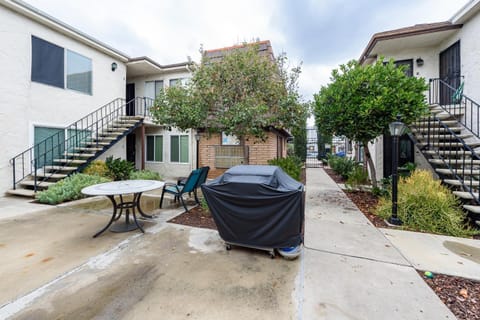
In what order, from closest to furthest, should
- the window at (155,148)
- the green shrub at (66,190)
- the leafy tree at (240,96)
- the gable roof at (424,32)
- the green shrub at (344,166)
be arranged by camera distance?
the leafy tree at (240,96) < the green shrub at (66,190) < the gable roof at (424,32) < the green shrub at (344,166) < the window at (155,148)

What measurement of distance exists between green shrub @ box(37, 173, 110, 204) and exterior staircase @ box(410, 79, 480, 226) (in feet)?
31.4

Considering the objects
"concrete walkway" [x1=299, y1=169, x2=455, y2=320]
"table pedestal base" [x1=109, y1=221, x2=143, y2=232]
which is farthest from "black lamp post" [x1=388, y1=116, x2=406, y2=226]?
"table pedestal base" [x1=109, y1=221, x2=143, y2=232]

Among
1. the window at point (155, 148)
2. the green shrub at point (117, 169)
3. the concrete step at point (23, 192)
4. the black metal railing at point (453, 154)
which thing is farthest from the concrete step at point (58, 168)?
the black metal railing at point (453, 154)

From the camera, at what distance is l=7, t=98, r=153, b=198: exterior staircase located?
22.2 feet

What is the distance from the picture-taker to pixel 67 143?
8156 mm

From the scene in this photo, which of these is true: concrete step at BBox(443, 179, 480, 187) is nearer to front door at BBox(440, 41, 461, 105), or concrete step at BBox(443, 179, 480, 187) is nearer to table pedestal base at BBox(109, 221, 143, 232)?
front door at BBox(440, 41, 461, 105)

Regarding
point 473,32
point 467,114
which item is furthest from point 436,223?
point 473,32

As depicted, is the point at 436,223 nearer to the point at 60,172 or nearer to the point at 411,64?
the point at 411,64

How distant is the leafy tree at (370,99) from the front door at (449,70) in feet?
11.5

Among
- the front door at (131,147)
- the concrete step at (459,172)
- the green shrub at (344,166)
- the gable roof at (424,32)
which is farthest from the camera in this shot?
the front door at (131,147)

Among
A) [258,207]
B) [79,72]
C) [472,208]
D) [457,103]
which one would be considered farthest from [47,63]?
[457,103]

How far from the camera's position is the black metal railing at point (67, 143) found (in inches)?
271

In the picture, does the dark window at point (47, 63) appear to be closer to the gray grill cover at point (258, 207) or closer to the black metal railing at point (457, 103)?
the gray grill cover at point (258, 207)

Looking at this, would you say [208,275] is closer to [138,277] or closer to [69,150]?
[138,277]
